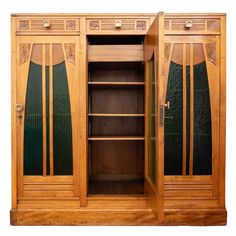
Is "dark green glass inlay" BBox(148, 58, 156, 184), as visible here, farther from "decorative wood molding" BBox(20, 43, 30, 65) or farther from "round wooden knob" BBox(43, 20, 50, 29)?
"decorative wood molding" BBox(20, 43, 30, 65)

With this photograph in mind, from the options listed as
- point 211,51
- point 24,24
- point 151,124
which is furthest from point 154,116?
point 24,24

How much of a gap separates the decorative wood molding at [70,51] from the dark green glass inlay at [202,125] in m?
1.22

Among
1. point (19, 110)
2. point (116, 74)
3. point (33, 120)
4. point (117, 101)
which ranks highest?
point (116, 74)

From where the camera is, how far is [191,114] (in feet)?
10.5

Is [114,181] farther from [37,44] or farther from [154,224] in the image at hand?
[37,44]

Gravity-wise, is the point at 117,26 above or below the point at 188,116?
above

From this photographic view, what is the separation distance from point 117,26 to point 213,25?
0.95 metres

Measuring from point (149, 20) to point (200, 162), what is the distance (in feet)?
4.97

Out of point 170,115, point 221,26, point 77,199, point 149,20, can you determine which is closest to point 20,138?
point 77,199

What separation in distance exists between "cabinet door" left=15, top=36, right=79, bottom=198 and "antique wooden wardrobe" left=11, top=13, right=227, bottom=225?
0.01 meters

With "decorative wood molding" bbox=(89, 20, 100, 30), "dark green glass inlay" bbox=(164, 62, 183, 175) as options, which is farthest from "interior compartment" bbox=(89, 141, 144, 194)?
"decorative wood molding" bbox=(89, 20, 100, 30)

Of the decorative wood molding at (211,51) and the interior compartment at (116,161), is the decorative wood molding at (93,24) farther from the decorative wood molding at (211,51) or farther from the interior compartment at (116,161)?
the interior compartment at (116,161)

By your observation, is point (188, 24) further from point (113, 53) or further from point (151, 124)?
point (151, 124)

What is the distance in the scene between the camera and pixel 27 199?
330 centimetres
